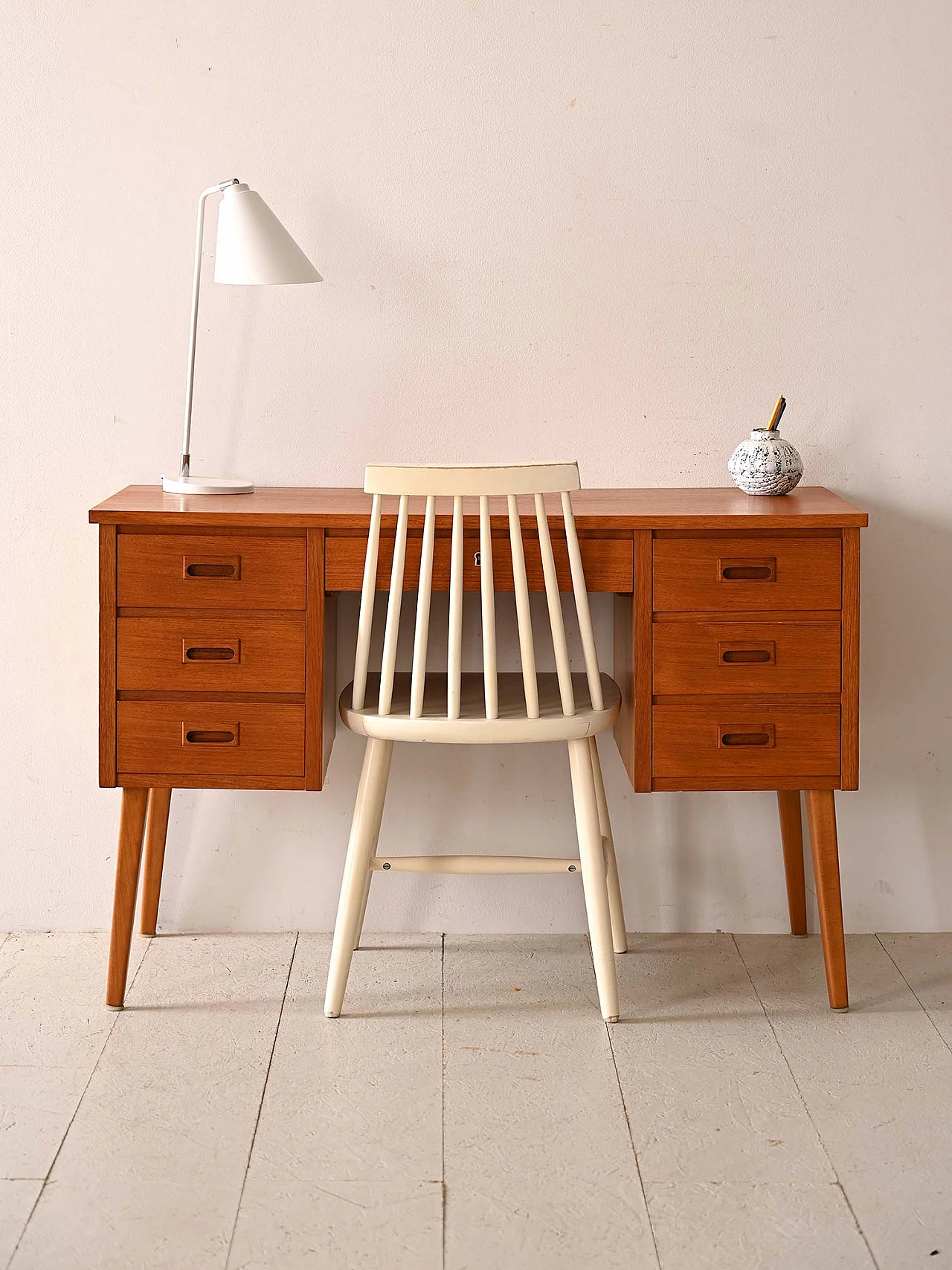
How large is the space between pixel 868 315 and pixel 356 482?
1006 millimetres

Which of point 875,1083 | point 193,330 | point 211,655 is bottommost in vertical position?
point 875,1083

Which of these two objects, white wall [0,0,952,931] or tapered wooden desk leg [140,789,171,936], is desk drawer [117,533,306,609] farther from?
tapered wooden desk leg [140,789,171,936]

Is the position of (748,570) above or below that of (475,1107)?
above

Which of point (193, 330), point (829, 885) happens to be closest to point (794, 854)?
point (829, 885)

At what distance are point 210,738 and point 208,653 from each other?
5.5 inches

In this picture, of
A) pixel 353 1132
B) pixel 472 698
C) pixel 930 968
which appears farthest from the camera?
pixel 930 968

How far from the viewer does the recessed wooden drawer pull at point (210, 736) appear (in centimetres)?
205

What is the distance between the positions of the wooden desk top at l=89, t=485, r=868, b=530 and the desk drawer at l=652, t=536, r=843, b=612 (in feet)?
0.10

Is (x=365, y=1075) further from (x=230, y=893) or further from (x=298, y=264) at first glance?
(x=298, y=264)

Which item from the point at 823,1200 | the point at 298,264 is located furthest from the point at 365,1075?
the point at 298,264

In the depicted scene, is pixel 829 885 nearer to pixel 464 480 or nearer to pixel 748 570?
pixel 748 570

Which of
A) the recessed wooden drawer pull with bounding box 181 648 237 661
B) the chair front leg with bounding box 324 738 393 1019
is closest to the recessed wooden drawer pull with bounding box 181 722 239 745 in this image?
the recessed wooden drawer pull with bounding box 181 648 237 661

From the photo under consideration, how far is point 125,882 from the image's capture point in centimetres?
211

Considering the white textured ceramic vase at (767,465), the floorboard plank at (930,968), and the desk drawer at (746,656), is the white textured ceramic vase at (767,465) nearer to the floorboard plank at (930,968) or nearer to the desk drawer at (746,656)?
the desk drawer at (746,656)
